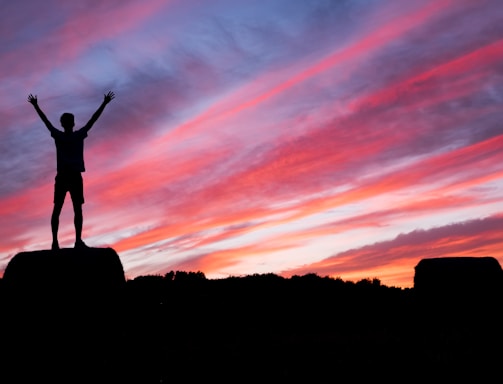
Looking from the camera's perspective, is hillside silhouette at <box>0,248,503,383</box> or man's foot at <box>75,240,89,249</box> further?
man's foot at <box>75,240,89,249</box>

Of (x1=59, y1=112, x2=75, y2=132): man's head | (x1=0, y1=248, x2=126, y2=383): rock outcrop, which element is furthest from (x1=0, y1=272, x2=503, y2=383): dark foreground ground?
(x1=59, y1=112, x2=75, y2=132): man's head

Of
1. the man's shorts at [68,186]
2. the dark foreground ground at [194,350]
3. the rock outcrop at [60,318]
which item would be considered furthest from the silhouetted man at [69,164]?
the dark foreground ground at [194,350]

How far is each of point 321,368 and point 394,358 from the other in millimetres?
1415

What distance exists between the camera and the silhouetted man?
509 inches

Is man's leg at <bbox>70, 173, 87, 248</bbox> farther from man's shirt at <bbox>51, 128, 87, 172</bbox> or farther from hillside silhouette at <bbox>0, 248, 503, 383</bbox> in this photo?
hillside silhouette at <bbox>0, 248, 503, 383</bbox>

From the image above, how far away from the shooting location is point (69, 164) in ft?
42.5

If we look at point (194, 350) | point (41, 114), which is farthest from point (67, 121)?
point (194, 350)

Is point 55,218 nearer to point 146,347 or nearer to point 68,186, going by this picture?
point 68,186

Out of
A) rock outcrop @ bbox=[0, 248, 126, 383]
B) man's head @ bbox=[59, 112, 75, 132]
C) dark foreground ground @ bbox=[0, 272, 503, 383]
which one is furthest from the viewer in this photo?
man's head @ bbox=[59, 112, 75, 132]

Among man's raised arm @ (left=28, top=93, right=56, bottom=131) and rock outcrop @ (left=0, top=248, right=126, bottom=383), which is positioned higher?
man's raised arm @ (left=28, top=93, right=56, bottom=131)

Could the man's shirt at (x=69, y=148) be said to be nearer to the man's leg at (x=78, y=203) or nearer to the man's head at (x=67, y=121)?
the man's head at (x=67, y=121)

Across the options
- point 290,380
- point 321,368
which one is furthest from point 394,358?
point 290,380

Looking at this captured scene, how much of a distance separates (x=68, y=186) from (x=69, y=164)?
42 centimetres

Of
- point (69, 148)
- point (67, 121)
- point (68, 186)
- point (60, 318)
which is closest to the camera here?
point (60, 318)
